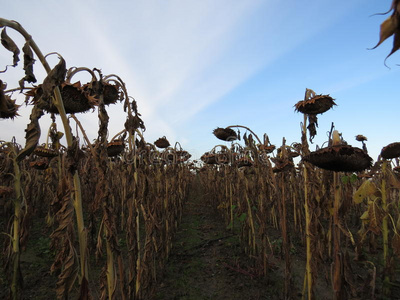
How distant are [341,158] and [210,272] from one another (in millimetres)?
3180

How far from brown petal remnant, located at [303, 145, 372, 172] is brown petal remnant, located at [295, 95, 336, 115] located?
0.93 m

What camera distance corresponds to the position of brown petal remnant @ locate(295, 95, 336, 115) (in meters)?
2.40

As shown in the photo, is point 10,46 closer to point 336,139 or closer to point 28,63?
point 28,63

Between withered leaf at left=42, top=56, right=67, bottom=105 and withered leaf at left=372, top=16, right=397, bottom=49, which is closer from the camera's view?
withered leaf at left=372, top=16, right=397, bottom=49

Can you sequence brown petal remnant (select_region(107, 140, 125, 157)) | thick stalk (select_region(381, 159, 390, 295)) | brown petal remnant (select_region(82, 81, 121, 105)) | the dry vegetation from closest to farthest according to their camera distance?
the dry vegetation, brown petal remnant (select_region(82, 81, 121, 105)), brown petal remnant (select_region(107, 140, 125, 157)), thick stalk (select_region(381, 159, 390, 295))

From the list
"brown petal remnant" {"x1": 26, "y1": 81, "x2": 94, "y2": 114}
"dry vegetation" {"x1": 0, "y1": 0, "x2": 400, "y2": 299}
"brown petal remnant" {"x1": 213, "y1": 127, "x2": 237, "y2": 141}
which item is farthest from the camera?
"brown petal remnant" {"x1": 213, "y1": 127, "x2": 237, "y2": 141}

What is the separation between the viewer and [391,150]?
3.17 meters

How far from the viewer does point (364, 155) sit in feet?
5.32

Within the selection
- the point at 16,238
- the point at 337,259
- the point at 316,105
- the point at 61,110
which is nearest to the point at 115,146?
the point at 16,238

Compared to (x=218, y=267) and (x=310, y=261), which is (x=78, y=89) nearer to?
(x=310, y=261)

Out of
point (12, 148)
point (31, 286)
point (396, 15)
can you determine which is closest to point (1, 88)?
point (396, 15)

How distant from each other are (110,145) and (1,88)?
192 cm

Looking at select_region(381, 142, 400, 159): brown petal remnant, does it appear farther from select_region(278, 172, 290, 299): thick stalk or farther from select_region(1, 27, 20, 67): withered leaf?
select_region(1, 27, 20, 67): withered leaf

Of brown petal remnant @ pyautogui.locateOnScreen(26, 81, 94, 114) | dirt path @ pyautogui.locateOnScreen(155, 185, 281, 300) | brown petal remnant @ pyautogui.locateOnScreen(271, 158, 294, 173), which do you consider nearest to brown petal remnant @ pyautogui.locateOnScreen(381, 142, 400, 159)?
brown petal remnant @ pyautogui.locateOnScreen(271, 158, 294, 173)
